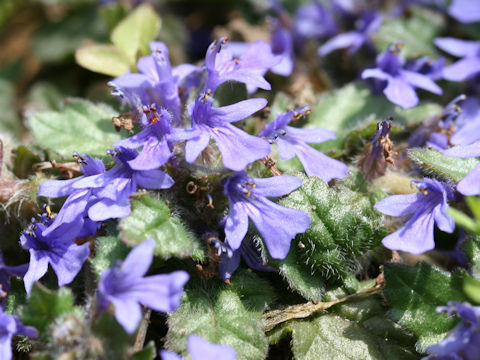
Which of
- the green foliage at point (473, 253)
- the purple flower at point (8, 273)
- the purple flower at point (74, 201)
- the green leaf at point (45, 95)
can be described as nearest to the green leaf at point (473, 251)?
the green foliage at point (473, 253)

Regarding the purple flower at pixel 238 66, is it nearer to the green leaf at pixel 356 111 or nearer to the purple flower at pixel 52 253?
the green leaf at pixel 356 111

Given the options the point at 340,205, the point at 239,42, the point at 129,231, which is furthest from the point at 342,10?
the point at 129,231

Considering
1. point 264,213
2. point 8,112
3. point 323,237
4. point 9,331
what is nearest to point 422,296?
point 323,237

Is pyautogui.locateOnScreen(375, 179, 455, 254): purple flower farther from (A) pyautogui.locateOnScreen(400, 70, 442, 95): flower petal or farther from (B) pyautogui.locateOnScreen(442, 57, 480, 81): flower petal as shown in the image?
(B) pyautogui.locateOnScreen(442, 57, 480, 81): flower petal

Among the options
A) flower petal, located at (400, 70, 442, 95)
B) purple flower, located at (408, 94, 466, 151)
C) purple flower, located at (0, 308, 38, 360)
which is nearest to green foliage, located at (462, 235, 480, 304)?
purple flower, located at (408, 94, 466, 151)

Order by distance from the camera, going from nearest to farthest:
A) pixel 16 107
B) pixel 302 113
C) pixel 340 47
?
pixel 302 113 → pixel 340 47 → pixel 16 107

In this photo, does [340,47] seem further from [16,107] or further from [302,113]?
[16,107]

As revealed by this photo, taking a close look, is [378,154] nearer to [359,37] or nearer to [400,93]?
[400,93]
